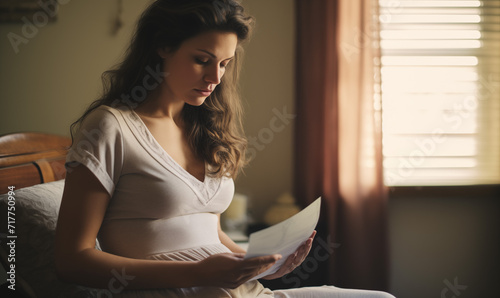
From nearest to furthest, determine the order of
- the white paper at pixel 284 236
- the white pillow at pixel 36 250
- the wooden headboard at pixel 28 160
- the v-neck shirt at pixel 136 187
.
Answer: the white paper at pixel 284 236 → the v-neck shirt at pixel 136 187 → the white pillow at pixel 36 250 → the wooden headboard at pixel 28 160

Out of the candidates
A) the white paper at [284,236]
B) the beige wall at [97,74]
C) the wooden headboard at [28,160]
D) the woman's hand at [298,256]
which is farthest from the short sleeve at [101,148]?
the beige wall at [97,74]

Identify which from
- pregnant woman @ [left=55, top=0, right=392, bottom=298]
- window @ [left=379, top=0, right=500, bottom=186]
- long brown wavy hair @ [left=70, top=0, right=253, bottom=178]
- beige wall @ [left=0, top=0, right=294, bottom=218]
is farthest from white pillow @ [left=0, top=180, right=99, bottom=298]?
window @ [left=379, top=0, right=500, bottom=186]

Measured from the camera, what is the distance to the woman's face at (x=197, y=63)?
1098 millimetres

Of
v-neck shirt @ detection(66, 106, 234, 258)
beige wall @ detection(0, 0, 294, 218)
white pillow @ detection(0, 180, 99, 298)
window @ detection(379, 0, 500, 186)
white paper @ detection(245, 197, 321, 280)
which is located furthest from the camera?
window @ detection(379, 0, 500, 186)

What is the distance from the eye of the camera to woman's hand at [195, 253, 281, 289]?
0.88 m

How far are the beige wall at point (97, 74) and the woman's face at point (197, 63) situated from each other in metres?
1.34

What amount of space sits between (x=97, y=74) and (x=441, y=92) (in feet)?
6.35

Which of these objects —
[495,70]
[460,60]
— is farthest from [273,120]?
[495,70]

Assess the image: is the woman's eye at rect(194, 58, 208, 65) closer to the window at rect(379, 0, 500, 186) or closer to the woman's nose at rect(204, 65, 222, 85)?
the woman's nose at rect(204, 65, 222, 85)

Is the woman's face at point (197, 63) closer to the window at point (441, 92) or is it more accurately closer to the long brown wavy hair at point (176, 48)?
the long brown wavy hair at point (176, 48)

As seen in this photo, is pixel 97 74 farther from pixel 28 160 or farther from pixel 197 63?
pixel 197 63

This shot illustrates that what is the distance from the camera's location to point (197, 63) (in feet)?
3.63

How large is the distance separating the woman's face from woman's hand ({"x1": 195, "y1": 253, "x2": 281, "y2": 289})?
434mm

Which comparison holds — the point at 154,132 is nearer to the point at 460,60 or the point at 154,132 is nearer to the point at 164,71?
the point at 164,71
